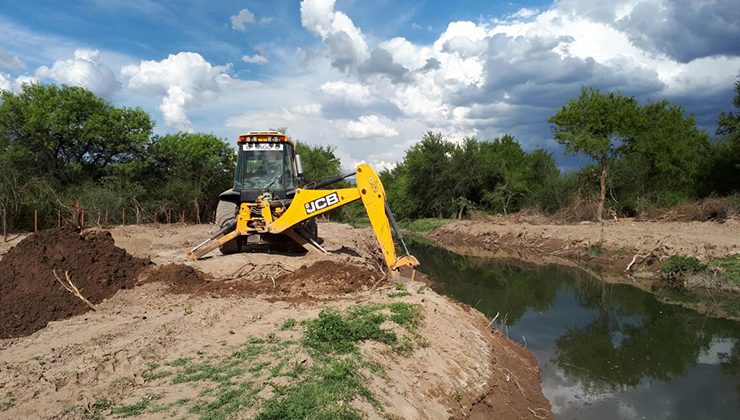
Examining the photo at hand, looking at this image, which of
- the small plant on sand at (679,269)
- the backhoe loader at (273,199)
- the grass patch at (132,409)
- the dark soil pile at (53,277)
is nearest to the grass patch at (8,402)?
the grass patch at (132,409)

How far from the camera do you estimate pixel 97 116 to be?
30125 mm

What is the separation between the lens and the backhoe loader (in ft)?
39.8

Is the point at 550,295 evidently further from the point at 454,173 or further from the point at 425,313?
the point at 454,173

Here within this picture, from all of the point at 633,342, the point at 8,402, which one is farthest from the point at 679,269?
the point at 8,402

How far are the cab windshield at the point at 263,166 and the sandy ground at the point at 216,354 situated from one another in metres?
4.16

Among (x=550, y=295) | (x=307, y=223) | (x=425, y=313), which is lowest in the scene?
(x=550, y=295)

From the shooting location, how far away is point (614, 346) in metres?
11.3

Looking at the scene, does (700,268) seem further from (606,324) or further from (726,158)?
(726,158)

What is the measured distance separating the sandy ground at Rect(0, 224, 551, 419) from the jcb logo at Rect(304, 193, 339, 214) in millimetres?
2382

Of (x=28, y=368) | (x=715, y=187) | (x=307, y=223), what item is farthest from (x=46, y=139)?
(x=715, y=187)

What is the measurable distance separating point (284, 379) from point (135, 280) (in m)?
7.26

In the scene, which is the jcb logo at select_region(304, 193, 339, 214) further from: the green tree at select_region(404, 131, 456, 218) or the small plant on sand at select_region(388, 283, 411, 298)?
the green tree at select_region(404, 131, 456, 218)

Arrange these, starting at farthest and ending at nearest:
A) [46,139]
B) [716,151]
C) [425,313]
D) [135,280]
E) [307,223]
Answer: [716,151]
[46,139]
[307,223]
[135,280]
[425,313]

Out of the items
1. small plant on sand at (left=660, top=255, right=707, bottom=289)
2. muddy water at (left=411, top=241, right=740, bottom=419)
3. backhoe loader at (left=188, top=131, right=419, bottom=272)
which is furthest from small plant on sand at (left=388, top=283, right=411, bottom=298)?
small plant on sand at (left=660, top=255, right=707, bottom=289)
